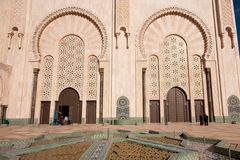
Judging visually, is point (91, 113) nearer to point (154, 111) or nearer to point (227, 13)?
point (154, 111)

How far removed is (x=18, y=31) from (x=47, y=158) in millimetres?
8267

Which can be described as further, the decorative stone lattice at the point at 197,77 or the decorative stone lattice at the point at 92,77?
the decorative stone lattice at the point at 197,77

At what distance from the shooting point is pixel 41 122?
8156mm

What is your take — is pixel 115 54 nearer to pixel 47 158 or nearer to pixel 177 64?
pixel 177 64

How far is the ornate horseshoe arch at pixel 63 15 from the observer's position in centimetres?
842

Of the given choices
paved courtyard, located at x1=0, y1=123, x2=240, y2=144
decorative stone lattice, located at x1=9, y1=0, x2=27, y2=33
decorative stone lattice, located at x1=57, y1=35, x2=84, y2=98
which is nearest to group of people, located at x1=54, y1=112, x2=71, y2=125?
decorative stone lattice, located at x1=57, y1=35, x2=84, y2=98

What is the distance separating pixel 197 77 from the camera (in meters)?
8.55

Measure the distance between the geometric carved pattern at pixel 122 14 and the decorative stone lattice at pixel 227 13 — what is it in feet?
14.6

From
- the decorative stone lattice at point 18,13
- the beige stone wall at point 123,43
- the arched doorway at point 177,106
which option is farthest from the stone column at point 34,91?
the arched doorway at point 177,106

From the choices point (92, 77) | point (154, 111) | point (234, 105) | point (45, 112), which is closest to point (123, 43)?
point (92, 77)

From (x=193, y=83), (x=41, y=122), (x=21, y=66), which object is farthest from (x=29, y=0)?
(x=193, y=83)

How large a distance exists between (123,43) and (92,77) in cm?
206

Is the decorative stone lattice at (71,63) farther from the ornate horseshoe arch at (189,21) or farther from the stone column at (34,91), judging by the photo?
the ornate horseshoe arch at (189,21)

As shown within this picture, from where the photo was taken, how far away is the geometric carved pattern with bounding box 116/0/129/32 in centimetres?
832
